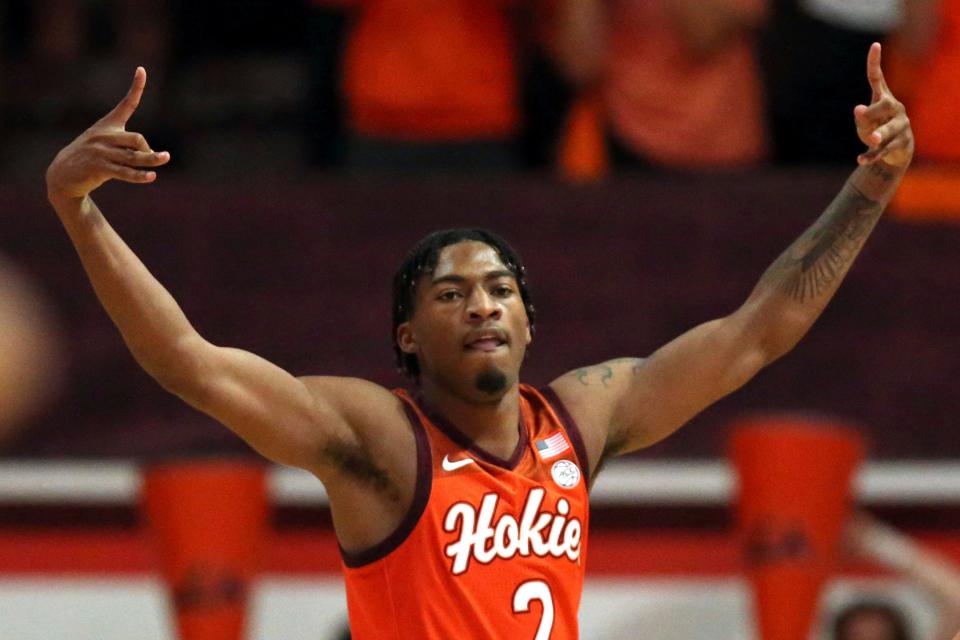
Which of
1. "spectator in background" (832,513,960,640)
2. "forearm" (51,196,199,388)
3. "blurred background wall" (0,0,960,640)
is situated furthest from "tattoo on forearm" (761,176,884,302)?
"spectator in background" (832,513,960,640)

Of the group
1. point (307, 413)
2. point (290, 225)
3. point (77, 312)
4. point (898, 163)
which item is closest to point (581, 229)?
point (290, 225)

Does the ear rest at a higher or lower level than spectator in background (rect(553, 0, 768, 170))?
lower

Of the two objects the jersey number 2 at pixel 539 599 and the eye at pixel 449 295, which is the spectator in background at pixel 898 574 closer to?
the jersey number 2 at pixel 539 599

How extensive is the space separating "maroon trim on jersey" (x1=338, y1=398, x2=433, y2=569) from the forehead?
0.42 meters

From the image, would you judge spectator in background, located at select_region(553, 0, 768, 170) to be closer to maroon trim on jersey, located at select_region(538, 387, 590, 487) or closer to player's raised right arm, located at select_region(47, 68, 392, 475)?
maroon trim on jersey, located at select_region(538, 387, 590, 487)

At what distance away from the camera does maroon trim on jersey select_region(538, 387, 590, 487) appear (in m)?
4.39

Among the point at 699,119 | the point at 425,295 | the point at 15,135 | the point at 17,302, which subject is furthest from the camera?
the point at 15,135

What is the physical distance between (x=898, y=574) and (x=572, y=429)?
2611mm

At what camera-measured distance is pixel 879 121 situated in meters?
4.20

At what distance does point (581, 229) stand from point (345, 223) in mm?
869

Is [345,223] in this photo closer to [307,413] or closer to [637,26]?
[637,26]

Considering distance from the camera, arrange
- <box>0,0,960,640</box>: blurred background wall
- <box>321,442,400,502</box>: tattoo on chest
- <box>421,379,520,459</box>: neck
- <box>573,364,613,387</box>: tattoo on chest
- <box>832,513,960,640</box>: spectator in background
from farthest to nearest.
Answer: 1. <box>0,0,960,640</box>: blurred background wall
2. <box>832,513,960,640</box>: spectator in background
3. <box>573,364,613,387</box>: tattoo on chest
4. <box>421,379,520,459</box>: neck
5. <box>321,442,400,502</box>: tattoo on chest

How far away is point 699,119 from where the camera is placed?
23.4 ft

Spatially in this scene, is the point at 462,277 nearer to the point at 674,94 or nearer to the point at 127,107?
the point at 127,107
